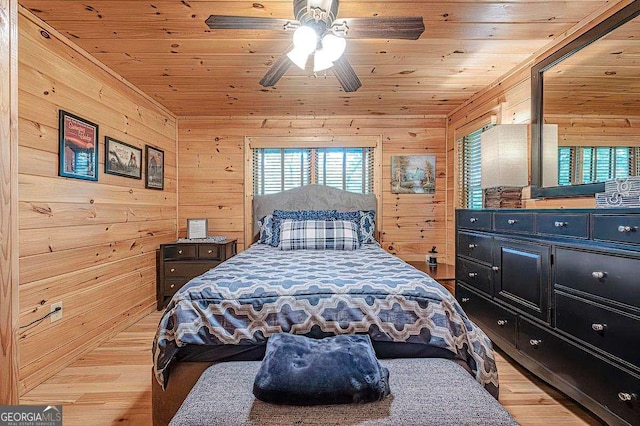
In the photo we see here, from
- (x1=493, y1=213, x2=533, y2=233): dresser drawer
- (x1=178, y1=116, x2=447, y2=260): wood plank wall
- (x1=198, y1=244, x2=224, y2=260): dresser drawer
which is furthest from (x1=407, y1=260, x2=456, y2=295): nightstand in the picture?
(x1=198, y1=244, x2=224, y2=260): dresser drawer

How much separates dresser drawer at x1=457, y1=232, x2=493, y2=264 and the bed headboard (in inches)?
54.9

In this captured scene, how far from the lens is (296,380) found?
1211 millimetres

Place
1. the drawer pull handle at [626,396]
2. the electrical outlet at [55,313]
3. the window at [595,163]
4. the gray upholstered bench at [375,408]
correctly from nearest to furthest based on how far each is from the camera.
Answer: the gray upholstered bench at [375,408] < the drawer pull handle at [626,396] < the window at [595,163] < the electrical outlet at [55,313]

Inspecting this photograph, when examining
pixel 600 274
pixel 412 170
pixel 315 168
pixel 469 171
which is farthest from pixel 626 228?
pixel 315 168

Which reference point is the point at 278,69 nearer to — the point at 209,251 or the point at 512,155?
the point at 512,155

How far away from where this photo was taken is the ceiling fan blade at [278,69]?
2.16 meters

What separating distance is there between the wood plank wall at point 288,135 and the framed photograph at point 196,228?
0.22 metres

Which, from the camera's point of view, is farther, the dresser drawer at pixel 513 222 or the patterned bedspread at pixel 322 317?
the dresser drawer at pixel 513 222

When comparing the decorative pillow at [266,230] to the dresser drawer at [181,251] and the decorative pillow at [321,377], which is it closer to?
the dresser drawer at [181,251]

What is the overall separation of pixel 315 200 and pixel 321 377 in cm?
310

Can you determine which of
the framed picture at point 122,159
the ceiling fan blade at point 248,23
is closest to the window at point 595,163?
the ceiling fan blade at point 248,23

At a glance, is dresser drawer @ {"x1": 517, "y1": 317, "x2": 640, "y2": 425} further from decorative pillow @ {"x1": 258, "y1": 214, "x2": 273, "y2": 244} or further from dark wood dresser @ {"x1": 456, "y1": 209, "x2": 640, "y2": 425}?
decorative pillow @ {"x1": 258, "y1": 214, "x2": 273, "y2": 244}

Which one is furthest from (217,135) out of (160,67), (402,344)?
(402,344)

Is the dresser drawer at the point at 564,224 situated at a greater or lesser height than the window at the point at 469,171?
lesser
